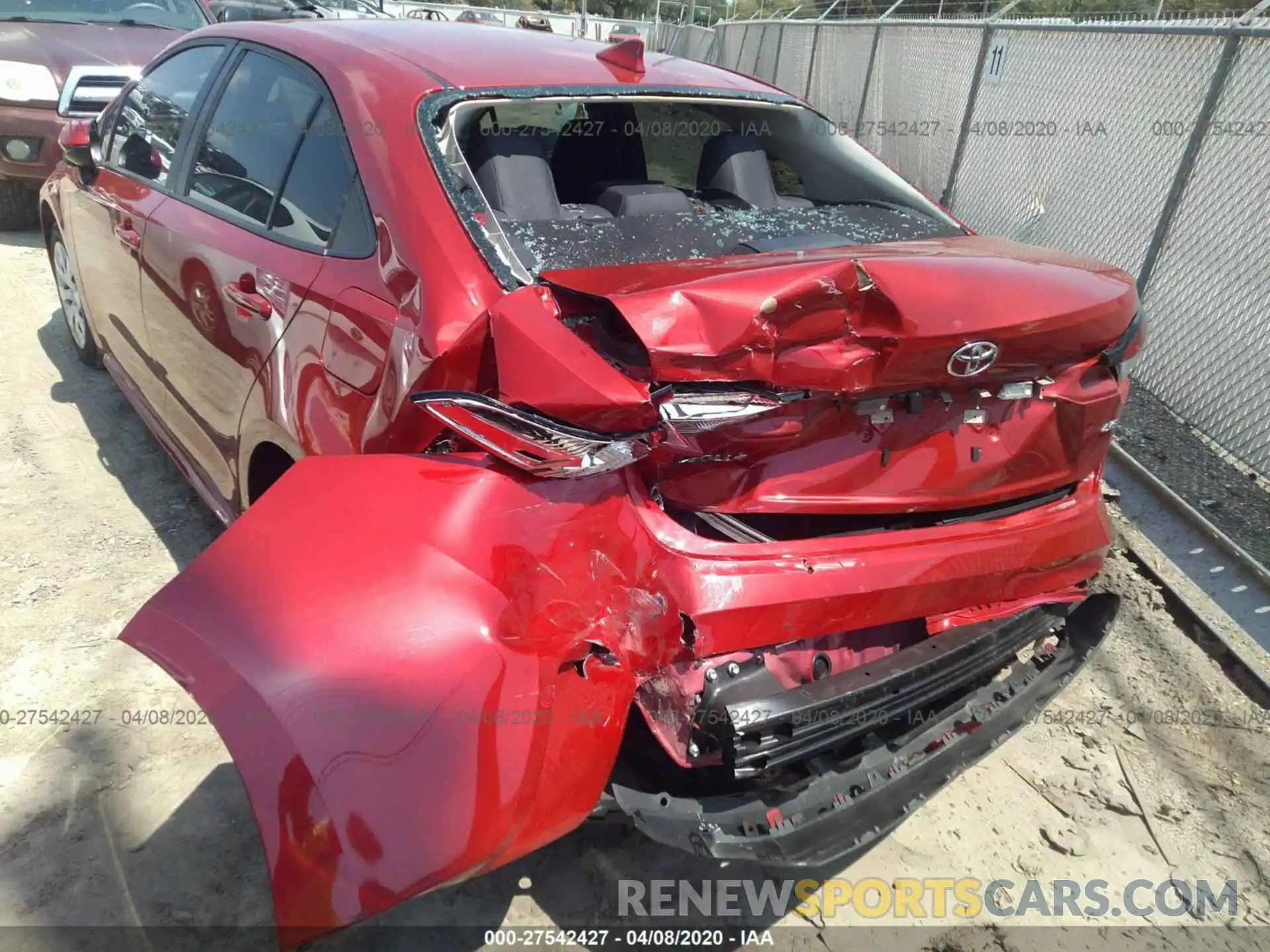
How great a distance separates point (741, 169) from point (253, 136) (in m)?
1.51

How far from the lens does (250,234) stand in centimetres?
250

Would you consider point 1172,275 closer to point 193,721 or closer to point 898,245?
point 898,245

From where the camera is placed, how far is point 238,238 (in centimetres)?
254

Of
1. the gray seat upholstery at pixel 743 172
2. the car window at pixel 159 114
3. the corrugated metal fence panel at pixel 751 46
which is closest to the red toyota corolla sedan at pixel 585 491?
the gray seat upholstery at pixel 743 172

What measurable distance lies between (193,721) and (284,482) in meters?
1.24

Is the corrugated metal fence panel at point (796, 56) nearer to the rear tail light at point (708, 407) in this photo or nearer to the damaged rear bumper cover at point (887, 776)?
the damaged rear bumper cover at point (887, 776)

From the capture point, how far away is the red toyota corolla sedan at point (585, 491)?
1.44 metres

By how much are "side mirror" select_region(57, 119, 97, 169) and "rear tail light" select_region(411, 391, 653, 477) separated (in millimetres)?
3033

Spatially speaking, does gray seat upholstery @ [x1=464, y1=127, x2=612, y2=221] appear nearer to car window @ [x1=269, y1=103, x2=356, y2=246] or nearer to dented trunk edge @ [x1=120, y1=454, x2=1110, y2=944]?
car window @ [x1=269, y1=103, x2=356, y2=246]

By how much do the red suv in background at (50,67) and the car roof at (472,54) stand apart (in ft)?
14.8

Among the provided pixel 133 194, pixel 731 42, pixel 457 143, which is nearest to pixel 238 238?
pixel 457 143

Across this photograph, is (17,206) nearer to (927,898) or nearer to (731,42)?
(927,898)

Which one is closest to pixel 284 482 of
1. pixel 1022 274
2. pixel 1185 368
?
pixel 1022 274

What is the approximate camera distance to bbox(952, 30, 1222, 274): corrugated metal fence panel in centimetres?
551
